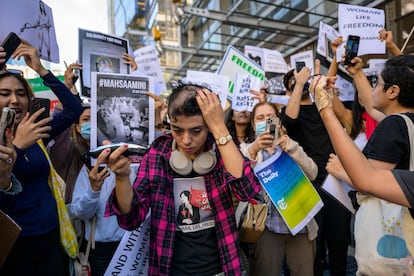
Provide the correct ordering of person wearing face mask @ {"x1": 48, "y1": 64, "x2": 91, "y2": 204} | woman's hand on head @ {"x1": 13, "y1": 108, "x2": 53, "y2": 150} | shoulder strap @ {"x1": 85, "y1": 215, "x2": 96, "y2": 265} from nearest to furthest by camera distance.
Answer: woman's hand on head @ {"x1": 13, "y1": 108, "x2": 53, "y2": 150}, shoulder strap @ {"x1": 85, "y1": 215, "x2": 96, "y2": 265}, person wearing face mask @ {"x1": 48, "y1": 64, "x2": 91, "y2": 204}

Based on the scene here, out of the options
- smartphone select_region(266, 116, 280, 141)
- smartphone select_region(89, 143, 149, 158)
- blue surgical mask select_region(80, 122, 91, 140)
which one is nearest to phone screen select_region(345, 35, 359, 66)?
smartphone select_region(266, 116, 280, 141)

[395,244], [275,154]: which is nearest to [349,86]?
[275,154]

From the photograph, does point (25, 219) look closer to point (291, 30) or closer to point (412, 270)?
point (412, 270)

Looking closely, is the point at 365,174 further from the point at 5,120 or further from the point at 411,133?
the point at 5,120

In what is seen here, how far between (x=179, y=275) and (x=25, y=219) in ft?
3.23

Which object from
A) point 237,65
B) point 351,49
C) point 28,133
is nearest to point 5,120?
point 28,133

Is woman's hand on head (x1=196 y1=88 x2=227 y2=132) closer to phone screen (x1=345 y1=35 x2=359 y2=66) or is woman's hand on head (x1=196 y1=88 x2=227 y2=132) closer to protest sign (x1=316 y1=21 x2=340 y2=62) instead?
phone screen (x1=345 y1=35 x2=359 y2=66)

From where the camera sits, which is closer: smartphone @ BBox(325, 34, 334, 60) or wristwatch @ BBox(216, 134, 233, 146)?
wristwatch @ BBox(216, 134, 233, 146)

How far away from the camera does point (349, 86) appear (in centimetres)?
383

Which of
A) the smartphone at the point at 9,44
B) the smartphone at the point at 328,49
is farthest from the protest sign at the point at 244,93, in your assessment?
the smartphone at the point at 9,44

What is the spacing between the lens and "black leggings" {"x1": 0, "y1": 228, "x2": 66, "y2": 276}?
178 cm

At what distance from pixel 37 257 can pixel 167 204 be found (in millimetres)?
956

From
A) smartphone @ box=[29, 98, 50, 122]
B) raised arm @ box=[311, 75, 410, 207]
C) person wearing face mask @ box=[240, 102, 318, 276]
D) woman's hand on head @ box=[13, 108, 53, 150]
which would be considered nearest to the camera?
raised arm @ box=[311, 75, 410, 207]

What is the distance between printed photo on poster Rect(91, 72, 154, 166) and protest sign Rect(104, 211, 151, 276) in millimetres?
458
